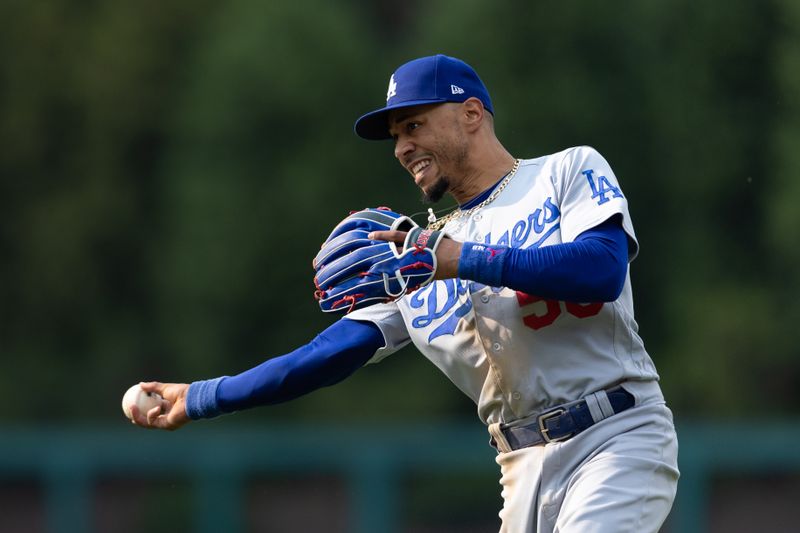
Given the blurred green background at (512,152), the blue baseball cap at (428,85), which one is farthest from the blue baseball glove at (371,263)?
the blurred green background at (512,152)

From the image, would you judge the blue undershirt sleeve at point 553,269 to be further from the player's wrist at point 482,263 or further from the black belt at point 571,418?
the black belt at point 571,418

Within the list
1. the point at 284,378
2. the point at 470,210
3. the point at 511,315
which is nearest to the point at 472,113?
the point at 470,210

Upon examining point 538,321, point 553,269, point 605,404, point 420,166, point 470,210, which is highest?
point 420,166

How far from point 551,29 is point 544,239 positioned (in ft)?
39.1

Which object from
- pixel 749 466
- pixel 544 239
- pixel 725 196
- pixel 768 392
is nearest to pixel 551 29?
pixel 725 196

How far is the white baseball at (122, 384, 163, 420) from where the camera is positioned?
12.6ft

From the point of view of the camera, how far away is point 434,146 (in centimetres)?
390

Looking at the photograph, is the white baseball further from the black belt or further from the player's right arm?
the black belt

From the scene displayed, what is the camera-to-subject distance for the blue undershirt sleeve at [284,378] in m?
3.83

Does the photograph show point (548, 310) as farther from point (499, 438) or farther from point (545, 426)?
point (499, 438)

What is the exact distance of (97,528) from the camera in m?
12.2

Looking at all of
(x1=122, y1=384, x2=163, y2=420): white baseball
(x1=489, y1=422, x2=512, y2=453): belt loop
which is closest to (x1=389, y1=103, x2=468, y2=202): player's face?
(x1=489, y1=422, x2=512, y2=453): belt loop

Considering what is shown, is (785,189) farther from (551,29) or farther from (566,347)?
(566,347)

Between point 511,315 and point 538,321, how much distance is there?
A: 0.08 m
